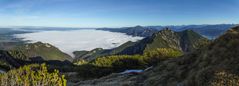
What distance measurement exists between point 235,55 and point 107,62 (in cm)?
10574

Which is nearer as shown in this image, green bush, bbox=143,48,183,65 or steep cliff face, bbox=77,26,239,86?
steep cliff face, bbox=77,26,239,86

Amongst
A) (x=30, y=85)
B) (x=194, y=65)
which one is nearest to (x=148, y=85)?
(x=194, y=65)

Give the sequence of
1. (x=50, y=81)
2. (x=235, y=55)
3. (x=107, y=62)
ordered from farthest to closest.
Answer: (x=107, y=62), (x=235, y=55), (x=50, y=81)

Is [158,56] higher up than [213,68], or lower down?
lower down

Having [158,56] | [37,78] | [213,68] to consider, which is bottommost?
[158,56]

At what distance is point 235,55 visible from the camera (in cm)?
3141

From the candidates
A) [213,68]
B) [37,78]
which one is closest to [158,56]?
[213,68]

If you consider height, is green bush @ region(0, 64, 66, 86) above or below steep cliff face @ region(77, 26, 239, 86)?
above

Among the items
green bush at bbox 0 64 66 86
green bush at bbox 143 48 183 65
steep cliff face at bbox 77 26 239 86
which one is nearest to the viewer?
green bush at bbox 0 64 66 86

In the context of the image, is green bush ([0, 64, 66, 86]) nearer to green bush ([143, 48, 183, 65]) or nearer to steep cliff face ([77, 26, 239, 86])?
steep cliff face ([77, 26, 239, 86])

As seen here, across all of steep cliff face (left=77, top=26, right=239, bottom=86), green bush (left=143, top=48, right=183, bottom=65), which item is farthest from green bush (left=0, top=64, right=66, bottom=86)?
green bush (left=143, top=48, right=183, bottom=65)

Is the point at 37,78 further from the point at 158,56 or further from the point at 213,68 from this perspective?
the point at 158,56

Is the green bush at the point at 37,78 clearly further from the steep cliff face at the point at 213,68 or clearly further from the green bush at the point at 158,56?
the green bush at the point at 158,56

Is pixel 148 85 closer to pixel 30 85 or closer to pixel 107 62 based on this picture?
pixel 30 85
